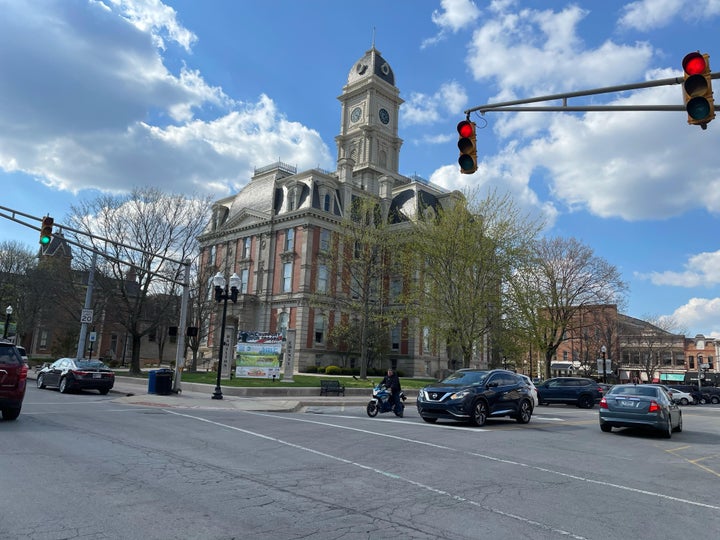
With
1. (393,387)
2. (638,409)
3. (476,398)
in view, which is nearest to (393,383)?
(393,387)

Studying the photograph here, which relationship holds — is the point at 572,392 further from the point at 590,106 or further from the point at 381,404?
the point at 590,106

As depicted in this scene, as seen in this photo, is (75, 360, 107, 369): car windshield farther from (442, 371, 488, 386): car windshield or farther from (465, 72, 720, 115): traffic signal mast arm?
(465, 72, 720, 115): traffic signal mast arm

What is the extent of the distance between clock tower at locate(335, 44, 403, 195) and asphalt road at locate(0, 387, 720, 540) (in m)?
56.6

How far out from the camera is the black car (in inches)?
624

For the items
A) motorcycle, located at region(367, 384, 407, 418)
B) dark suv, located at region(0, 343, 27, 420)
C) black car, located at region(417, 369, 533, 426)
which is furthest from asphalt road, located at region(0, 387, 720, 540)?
motorcycle, located at region(367, 384, 407, 418)

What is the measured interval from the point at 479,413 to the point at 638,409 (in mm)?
4492

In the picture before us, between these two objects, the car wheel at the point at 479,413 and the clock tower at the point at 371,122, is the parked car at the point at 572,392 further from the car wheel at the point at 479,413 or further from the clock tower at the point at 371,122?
the clock tower at the point at 371,122

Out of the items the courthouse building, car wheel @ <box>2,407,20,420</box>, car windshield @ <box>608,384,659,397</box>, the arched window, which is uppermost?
the courthouse building

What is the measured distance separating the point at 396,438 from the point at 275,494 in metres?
6.26

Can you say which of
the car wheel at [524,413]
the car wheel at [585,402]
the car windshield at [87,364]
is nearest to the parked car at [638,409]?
the car wheel at [524,413]

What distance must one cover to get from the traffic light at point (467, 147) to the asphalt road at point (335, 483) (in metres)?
5.43

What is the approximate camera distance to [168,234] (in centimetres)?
3722

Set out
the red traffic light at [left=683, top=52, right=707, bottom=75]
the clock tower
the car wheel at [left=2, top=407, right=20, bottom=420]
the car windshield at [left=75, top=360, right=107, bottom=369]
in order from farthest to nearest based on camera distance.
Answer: the clock tower
the car windshield at [left=75, top=360, right=107, bottom=369]
the car wheel at [left=2, top=407, right=20, bottom=420]
the red traffic light at [left=683, top=52, right=707, bottom=75]

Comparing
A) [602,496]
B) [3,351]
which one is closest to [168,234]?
[3,351]
